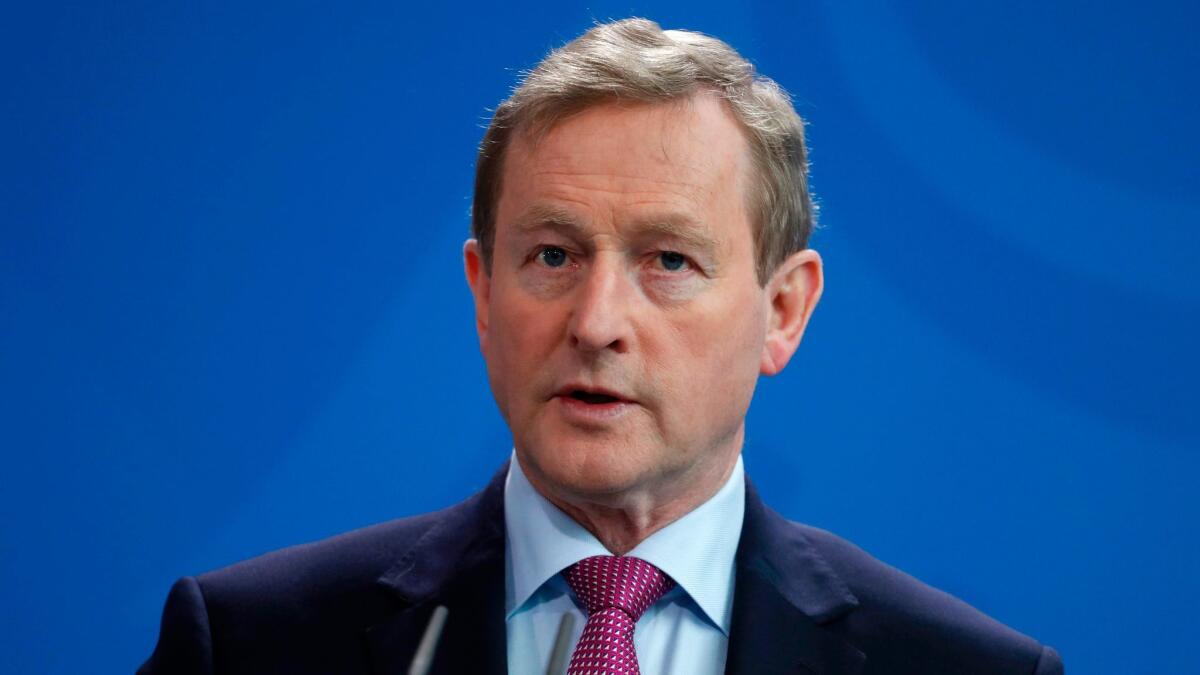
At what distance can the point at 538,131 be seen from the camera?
7.25 feet

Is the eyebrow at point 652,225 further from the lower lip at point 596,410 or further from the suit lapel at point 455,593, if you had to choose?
the suit lapel at point 455,593

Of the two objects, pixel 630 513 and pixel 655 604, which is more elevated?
pixel 630 513

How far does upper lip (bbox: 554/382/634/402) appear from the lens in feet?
6.73

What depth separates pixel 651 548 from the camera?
2.21 meters

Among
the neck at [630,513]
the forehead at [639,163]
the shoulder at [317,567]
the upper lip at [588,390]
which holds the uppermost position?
the forehead at [639,163]

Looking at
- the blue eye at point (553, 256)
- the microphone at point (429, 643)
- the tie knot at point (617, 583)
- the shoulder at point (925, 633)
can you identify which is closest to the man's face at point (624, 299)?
the blue eye at point (553, 256)

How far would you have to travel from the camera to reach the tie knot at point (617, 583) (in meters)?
2.16

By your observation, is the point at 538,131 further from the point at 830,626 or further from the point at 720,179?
the point at 830,626

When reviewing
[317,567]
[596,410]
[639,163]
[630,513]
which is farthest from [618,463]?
[317,567]

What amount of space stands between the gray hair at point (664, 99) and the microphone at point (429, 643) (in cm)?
54

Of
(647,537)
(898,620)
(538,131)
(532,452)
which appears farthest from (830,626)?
(538,131)

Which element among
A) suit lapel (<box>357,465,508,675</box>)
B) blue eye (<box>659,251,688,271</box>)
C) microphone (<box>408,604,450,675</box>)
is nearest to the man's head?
blue eye (<box>659,251,688,271</box>)

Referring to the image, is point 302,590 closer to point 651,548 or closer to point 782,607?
point 651,548

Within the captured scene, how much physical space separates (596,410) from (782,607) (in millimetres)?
445
